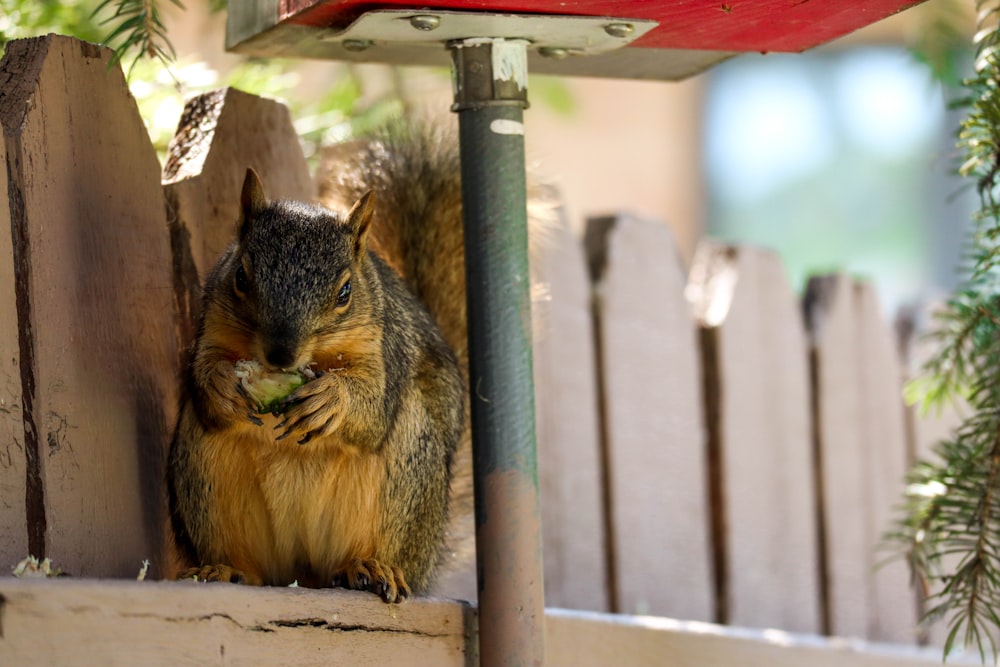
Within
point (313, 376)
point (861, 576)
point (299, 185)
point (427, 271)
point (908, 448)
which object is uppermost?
point (299, 185)

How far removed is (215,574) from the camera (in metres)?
1.76

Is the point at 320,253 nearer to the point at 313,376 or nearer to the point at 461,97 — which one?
the point at 313,376

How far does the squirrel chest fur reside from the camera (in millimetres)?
1756

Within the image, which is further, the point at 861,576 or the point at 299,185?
the point at 861,576

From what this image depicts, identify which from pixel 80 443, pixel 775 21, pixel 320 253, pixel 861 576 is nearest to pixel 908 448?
pixel 861 576

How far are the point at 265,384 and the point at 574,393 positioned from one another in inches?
39.6

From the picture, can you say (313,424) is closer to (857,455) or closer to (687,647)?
(687,647)

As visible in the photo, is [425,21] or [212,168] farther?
[212,168]

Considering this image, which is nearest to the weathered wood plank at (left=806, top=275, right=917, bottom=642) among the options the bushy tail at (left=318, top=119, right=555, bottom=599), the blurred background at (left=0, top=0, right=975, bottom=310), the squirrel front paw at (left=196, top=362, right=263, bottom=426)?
the bushy tail at (left=318, top=119, right=555, bottom=599)

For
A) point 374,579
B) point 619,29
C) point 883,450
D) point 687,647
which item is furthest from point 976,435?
point 883,450

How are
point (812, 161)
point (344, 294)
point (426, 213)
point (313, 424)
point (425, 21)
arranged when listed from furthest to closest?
point (812, 161) → point (426, 213) → point (344, 294) → point (313, 424) → point (425, 21)

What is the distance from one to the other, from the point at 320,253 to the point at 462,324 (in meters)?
0.51

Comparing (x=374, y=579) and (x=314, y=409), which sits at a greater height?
(x=314, y=409)

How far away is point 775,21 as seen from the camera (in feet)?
5.89
